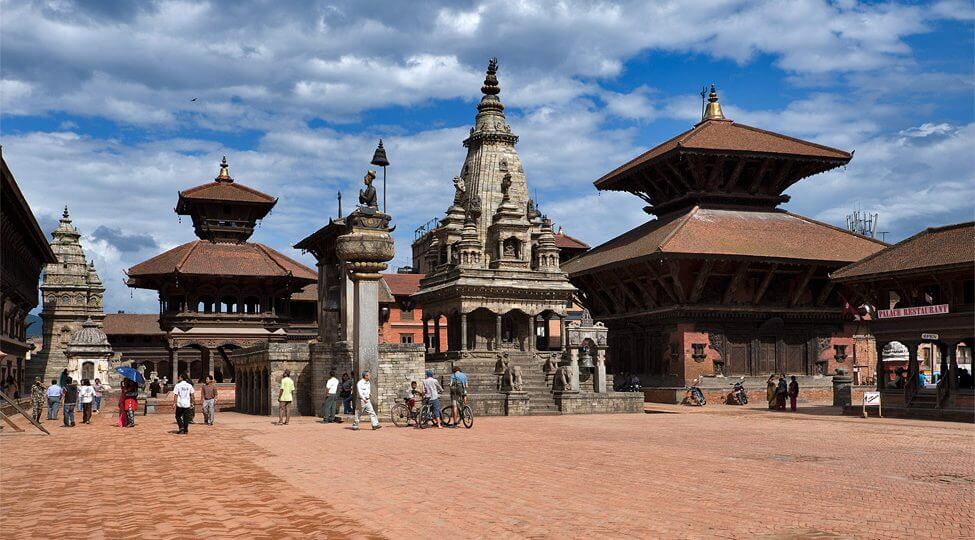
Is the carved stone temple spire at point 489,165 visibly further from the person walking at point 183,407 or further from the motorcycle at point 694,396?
the person walking at point 183,407

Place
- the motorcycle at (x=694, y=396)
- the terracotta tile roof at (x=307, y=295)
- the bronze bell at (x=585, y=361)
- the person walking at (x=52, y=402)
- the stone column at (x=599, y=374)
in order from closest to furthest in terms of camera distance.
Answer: the person walking at (x=52, y=402)
the stone column at (x=599, y=374)
the bronze bell at (x=585, y=361)
the motorcycle at (x=694, y=396)
the terracotta tile roof at (x=307, y=295)

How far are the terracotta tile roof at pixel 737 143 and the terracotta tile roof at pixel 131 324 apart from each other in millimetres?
39932

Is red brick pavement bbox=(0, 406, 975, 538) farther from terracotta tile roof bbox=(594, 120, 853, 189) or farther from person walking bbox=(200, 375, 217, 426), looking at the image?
terracotta tile roof bbox=(594, 120, 853, 189)

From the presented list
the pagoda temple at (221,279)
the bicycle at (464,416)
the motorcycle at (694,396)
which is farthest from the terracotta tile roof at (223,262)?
the bicycle at (464,416)

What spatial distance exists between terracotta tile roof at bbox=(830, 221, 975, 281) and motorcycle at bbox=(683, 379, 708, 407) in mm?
9911

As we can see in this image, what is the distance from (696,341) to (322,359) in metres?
20.8

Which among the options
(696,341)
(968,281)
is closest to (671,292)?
(696,341)

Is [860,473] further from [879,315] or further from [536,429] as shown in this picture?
[879,315]

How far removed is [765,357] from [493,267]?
14.8m

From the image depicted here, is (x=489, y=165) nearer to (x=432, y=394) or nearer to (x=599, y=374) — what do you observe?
(x=599, y=374)

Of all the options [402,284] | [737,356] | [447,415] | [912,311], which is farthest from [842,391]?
[402,284]

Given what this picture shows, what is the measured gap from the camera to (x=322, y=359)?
101 feet

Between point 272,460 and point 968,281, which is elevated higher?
point 968,281

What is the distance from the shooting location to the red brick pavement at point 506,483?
33.6 feet
